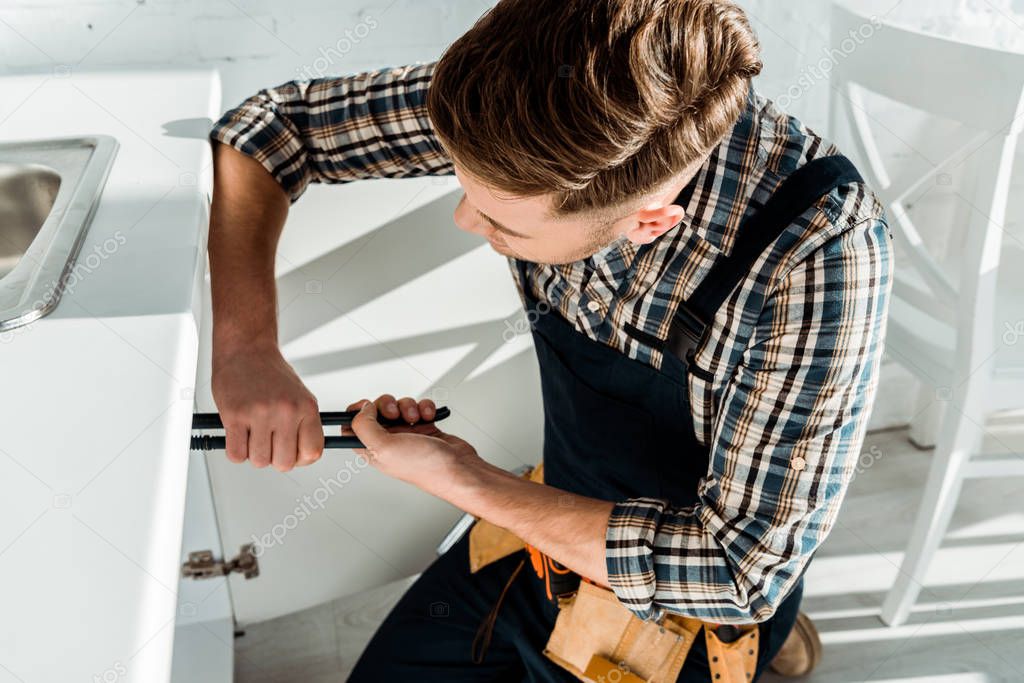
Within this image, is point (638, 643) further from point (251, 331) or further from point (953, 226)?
point (953, 226)

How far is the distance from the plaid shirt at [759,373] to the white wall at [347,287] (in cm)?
34

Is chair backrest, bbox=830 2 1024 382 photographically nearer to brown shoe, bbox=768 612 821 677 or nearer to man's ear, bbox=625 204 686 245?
brown shoe, bbox=768 612 821 677

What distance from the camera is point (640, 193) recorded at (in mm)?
714

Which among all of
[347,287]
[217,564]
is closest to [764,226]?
[347,287]

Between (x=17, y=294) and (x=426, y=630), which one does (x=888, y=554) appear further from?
(x=17, y=294)

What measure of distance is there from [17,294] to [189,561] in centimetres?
68

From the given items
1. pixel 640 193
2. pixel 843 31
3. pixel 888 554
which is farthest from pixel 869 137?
pixel 640 193

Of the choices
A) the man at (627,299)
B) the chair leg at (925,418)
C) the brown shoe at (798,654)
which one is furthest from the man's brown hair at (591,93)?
the chair leg at (925,418)

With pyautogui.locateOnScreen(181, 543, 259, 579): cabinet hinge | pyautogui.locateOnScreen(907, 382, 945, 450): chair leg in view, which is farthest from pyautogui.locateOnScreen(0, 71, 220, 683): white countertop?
pyautogui.locateOnScreen(907, 382, 945, 450): chair leg
